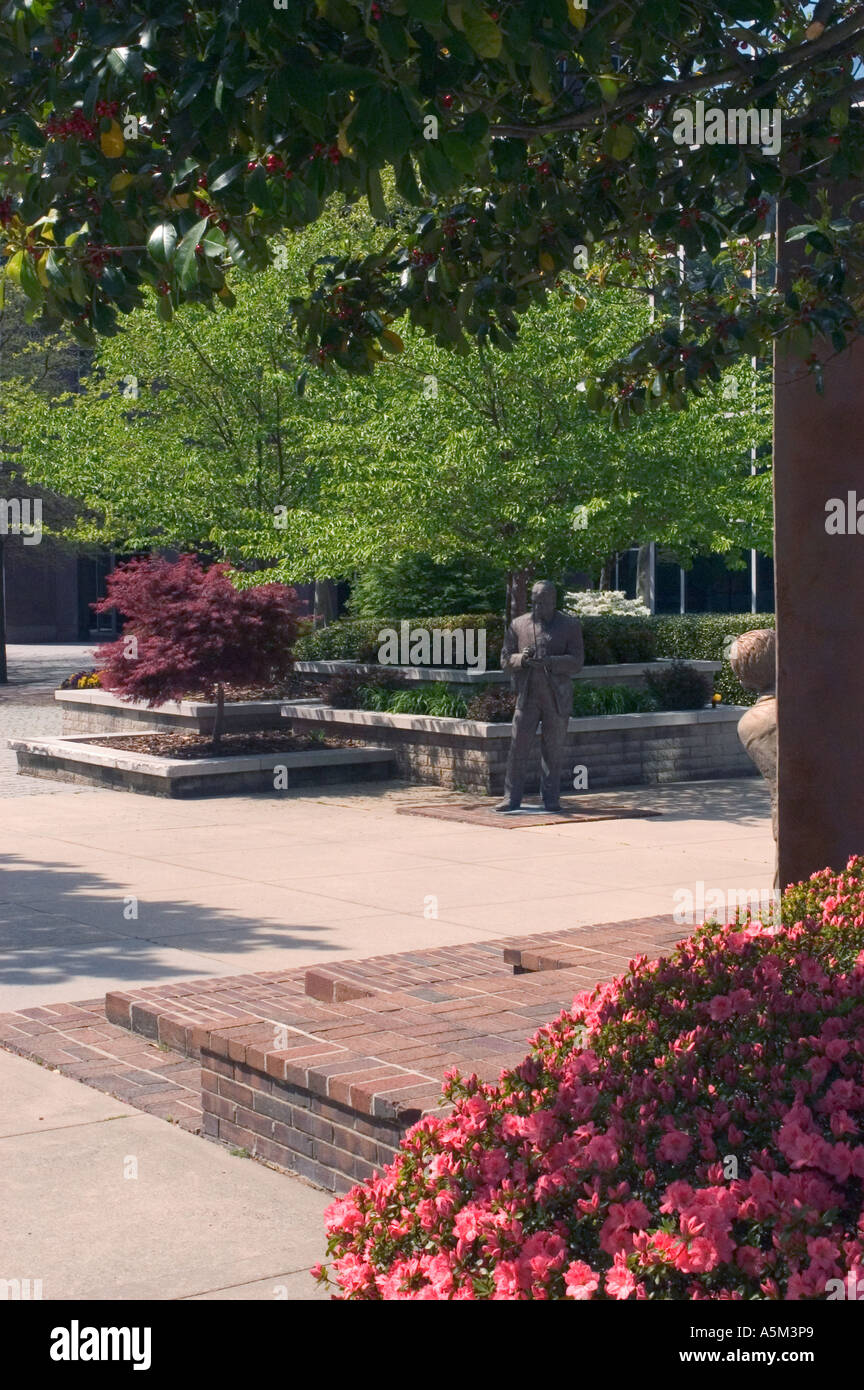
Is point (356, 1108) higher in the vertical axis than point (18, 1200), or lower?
higher

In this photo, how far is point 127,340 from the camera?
21.3 meters

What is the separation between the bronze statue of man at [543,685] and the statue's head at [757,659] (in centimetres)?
707

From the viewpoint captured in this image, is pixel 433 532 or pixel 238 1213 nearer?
pixel 238 1213

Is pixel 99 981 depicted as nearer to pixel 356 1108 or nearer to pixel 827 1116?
pixel 356 1108

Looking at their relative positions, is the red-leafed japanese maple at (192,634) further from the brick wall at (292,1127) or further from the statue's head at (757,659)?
the brick wall at (292,1127)

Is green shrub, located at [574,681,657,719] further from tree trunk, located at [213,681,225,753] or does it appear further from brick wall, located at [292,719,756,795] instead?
tree trunk, located at [213,681,225,753]

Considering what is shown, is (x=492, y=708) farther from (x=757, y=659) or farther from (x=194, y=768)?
(x=757, y=659)

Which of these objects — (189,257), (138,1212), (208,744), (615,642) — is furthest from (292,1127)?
(615,642)

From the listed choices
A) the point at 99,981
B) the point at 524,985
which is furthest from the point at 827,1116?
the point at 99,981

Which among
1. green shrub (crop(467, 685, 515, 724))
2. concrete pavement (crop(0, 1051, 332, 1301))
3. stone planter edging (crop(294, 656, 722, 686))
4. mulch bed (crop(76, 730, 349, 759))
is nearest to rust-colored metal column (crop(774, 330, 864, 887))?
concrete pavement (crop(0, 1051, 332, 1301))

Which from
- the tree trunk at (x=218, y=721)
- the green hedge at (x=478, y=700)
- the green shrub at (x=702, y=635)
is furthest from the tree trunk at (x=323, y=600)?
the tree trunk at (x=218, y=721)

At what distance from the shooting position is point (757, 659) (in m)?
7.51

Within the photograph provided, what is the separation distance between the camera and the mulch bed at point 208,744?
56.5 ft

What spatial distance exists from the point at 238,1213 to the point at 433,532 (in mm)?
12010
